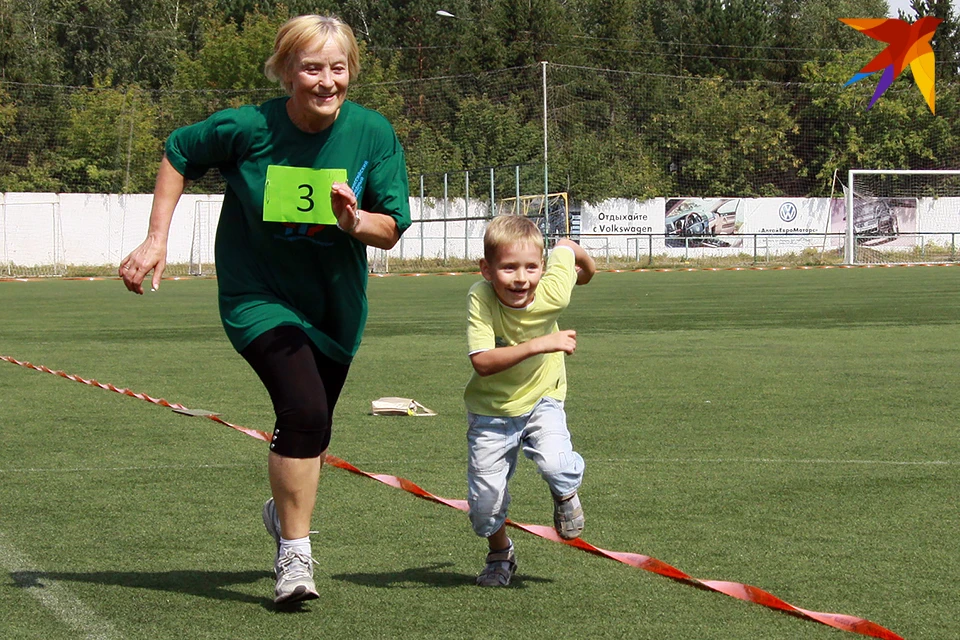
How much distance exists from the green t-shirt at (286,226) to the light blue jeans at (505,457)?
573 millimetres

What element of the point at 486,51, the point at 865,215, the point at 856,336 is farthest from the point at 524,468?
the point at 486,51

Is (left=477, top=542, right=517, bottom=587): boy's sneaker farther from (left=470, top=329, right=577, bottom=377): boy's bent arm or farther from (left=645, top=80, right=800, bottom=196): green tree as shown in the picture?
(left=645, top=80, right=800, bottom=196): green tree

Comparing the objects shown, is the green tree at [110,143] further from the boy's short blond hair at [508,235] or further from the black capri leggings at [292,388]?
the boy's short blond hair at [508,235]

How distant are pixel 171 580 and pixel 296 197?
140cm

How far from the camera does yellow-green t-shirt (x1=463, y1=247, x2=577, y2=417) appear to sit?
4.64 metres

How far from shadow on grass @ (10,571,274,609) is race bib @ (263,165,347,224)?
124 centimetres

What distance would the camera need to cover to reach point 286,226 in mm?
4516

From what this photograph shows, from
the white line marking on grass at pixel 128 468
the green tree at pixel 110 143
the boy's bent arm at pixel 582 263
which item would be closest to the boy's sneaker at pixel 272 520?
the boy's bent arm at pixel 582 263

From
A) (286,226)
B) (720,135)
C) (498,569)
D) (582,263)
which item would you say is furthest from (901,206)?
(286,226)

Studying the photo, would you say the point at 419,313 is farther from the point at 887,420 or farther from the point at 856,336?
the point at 887,420

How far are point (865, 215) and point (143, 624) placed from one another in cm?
5441

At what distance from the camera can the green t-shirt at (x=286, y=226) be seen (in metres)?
4.55

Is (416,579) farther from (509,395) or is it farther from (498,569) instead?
(509,395)

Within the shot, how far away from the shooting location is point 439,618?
4.21 meters
